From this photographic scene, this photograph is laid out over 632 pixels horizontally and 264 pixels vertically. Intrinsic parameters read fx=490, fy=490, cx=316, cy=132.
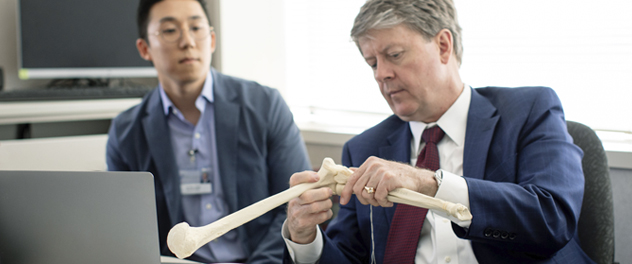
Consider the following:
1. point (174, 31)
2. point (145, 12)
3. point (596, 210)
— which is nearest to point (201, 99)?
point (174, 31)

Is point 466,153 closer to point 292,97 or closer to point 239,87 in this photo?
point 239,87

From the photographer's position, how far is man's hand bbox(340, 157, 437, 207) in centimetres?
92

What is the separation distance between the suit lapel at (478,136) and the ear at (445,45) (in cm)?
14

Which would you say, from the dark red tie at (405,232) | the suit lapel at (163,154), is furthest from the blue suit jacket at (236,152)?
the dark red tie at (405,232)

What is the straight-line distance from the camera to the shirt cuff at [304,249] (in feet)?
3.73

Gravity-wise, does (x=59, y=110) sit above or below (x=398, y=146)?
below

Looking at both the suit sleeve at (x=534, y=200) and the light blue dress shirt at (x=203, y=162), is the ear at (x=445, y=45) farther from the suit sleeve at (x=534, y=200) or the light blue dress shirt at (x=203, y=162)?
the light blue dress shirt at (x=203, y=162)

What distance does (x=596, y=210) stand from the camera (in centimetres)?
117

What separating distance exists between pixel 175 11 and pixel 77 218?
3.71 ft

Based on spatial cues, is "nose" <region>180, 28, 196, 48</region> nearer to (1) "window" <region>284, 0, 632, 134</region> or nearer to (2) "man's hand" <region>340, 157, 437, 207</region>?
(1) "window" <region>284, 0, 632, 134</region>

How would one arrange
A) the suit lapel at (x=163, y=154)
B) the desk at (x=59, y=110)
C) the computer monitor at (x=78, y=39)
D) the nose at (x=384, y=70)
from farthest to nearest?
the computer monitor at (x=78, y=39), the desk at (x=59, y=110), the suit lapel at (x=163, y=154), the nose at (x=384, y=70)

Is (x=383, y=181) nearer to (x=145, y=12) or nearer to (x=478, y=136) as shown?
(x=478, y=136)

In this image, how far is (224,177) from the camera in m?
1.63

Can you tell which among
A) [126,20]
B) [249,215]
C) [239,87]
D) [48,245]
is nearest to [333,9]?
[239,87]
